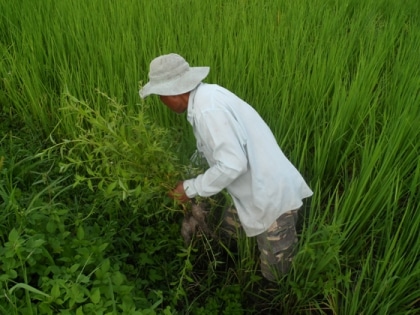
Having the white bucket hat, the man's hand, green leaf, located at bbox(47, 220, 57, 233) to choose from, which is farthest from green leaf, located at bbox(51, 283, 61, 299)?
the white bucket hat

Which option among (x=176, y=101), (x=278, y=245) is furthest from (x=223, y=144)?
(x=278, y=245)

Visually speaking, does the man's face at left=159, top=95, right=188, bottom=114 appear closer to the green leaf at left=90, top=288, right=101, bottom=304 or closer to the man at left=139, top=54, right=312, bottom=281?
the man at left=139, top=54, right=312, bottom=281

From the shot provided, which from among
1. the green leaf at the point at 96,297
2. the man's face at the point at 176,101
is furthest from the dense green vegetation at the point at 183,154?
the man's face at the point at 176,101

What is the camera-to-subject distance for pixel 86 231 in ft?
5.08

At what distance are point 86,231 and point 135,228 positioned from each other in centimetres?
24

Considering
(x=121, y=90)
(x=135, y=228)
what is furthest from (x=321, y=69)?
(x=135, y=228)

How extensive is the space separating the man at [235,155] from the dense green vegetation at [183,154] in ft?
0.37

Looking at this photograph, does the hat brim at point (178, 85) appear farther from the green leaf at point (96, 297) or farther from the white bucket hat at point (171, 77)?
the green leaf at point (96, 297)

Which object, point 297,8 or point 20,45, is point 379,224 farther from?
point 20,45

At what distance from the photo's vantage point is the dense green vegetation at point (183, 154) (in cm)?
137

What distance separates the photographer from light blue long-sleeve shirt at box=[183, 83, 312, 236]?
4.14 ft

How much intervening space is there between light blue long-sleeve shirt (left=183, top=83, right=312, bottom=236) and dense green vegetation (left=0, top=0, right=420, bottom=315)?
0.15 metres

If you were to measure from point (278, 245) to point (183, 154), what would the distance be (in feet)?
1.78

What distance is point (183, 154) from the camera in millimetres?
1771
